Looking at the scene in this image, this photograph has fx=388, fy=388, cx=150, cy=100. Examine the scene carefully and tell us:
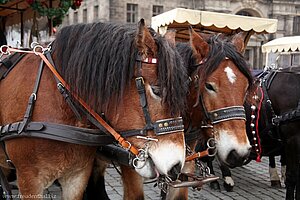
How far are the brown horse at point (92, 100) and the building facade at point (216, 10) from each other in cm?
2403

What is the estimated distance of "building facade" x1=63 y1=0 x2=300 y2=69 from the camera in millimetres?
27703

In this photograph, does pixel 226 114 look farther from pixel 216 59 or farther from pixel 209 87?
pixel 216 59

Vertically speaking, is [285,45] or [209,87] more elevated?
[209,87]

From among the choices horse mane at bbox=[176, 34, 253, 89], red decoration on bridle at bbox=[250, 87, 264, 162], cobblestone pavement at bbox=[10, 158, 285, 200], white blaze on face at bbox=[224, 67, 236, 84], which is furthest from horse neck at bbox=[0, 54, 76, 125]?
red decoration on bridle at bbox=[250, 87, 264, 162]

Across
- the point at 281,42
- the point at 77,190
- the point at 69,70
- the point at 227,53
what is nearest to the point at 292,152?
the point at 227,53

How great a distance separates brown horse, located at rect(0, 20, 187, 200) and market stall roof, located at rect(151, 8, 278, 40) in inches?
155

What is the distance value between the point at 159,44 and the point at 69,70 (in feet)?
1.92

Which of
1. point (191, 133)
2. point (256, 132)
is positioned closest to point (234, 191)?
point (256, 132)

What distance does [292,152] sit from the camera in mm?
4469

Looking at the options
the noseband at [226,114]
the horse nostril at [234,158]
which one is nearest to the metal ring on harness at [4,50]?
the noseband at [226,114]

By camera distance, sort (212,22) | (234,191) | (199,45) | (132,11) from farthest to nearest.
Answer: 1. (132,11)
2. (212,22)
3. (234,191)
4. (199,45)

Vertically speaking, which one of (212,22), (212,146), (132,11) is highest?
(132,11)

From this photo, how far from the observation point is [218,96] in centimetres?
282

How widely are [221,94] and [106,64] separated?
0.96 m
